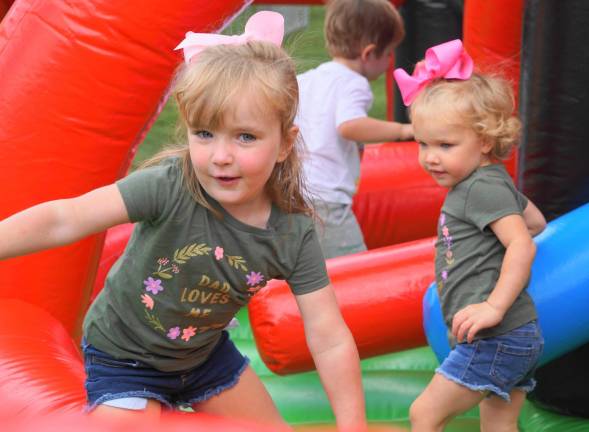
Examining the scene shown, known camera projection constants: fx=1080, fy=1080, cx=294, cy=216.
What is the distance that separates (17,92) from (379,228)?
6.03 feet

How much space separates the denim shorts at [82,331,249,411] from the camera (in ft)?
6.89

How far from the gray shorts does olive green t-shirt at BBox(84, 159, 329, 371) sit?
150cm

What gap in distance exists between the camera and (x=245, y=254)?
2.07 meters

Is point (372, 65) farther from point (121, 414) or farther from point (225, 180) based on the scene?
point (121, 414)

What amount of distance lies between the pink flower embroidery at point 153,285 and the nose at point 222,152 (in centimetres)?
30

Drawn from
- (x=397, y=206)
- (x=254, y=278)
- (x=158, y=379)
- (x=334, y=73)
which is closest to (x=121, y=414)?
(x=158, y=379)

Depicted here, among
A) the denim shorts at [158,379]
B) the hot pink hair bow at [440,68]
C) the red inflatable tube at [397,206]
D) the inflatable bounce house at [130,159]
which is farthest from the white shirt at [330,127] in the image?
the denim shorts at [158,379]

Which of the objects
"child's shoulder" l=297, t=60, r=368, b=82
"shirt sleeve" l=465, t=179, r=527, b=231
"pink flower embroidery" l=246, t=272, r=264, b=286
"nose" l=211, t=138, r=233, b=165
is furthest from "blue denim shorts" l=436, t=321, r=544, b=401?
"child's shoulder" l=297, t=60, r=368, b=82

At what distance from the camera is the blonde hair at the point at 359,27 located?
3793mm

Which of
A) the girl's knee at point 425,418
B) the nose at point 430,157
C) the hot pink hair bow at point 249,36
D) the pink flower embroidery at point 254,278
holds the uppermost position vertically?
the hot pink hair bow at point 249,36

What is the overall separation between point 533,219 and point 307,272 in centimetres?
77

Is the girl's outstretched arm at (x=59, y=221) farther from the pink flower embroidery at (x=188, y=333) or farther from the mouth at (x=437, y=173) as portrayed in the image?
the mouth at (x=437, y=173)

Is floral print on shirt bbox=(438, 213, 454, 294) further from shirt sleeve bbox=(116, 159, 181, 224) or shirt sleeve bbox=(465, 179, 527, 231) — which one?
shirt sleeve bbox=(116, 159, 181, 224)

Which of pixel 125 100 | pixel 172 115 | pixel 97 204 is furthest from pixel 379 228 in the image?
pixel 172 115
